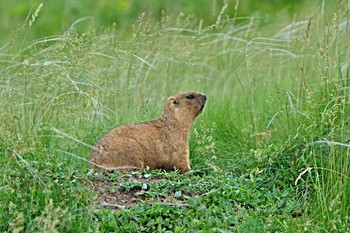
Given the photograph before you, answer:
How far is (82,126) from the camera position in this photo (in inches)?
257

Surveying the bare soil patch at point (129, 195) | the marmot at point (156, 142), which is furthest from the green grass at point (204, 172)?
the marmot at point (156, 142)

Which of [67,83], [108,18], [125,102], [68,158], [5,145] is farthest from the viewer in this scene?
[108,18]

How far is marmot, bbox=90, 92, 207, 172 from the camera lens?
19.9 feet

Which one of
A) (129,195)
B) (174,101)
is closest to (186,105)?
(174,101)

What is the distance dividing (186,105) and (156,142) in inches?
24.5

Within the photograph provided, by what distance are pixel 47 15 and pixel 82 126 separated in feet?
28.6

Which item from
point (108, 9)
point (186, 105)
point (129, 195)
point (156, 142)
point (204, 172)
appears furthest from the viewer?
point (108, 9)

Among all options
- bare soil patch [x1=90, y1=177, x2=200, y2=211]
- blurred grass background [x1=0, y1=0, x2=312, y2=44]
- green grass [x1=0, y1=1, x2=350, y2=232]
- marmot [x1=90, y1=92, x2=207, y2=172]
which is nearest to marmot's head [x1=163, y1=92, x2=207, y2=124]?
marmot [x1=90, y1=92, x2=207, y2=172]

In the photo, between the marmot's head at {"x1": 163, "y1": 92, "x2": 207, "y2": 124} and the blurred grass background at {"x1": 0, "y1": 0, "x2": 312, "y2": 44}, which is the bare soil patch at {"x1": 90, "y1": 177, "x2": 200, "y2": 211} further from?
the blurred grass background at {"x1": 0, "y1": 0, "x2": 312, "y2": 44}

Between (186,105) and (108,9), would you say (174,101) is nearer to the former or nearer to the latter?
(186,105)

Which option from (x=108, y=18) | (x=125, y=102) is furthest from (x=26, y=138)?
(x=108, y=18)

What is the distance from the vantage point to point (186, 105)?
6988 mm

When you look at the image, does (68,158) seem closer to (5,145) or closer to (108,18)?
(5,145)

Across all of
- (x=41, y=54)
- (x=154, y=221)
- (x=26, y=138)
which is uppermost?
(x=41, y=54)
